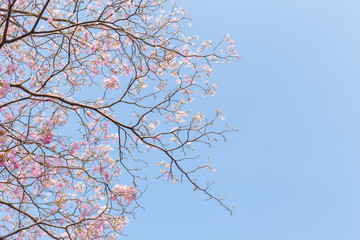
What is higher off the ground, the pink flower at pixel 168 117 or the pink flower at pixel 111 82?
the pink flower at pixel 111 82

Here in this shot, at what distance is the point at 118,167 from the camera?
215 inches

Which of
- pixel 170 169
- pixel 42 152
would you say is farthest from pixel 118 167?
pixel 42 152

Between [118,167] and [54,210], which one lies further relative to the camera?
[118,167]

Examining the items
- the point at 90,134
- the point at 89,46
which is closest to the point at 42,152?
the point at 90,134

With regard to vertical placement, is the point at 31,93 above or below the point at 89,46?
below

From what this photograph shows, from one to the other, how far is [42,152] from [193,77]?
2530 millimetres

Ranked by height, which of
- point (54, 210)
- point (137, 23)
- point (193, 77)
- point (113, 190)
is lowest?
point (54, 210)

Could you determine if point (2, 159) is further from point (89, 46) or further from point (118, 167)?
point (89, 46)

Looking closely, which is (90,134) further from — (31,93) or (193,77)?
(193,77)

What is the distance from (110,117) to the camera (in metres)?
5.14

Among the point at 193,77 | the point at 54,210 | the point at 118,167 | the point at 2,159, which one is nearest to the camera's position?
the point at 2,159

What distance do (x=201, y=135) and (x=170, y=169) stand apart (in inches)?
26.4

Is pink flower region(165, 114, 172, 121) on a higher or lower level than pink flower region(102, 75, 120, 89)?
lower

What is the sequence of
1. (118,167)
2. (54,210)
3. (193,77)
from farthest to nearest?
(193,77)
(118,167)
(54,210)
